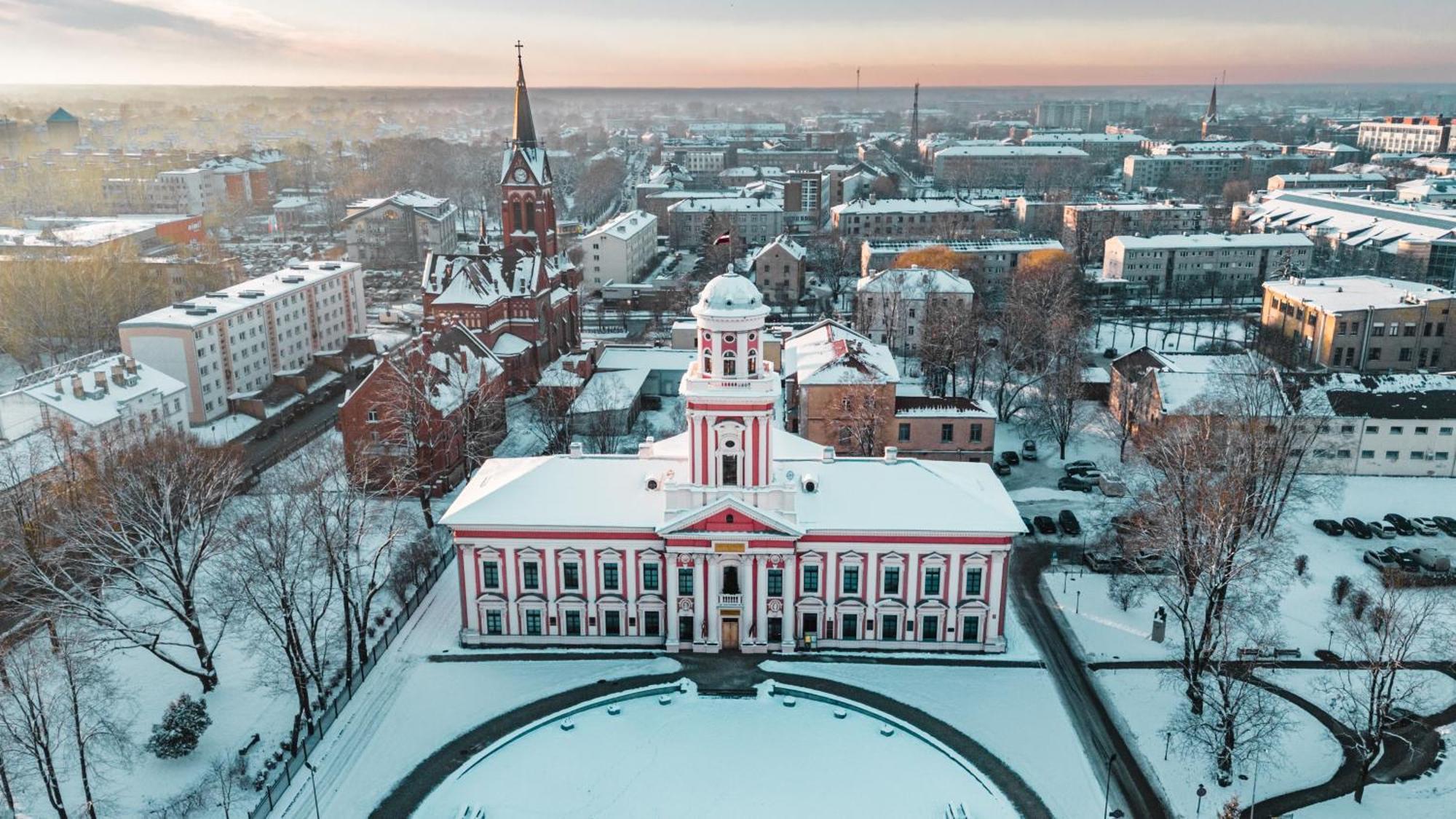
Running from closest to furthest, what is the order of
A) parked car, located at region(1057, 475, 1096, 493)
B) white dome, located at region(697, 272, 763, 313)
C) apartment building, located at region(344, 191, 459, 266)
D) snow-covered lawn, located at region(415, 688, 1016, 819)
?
snow-covered lawn, located at region(415, 688, 1016, 819) < white dome, located at region(697, 272, 763, 313) < parked car, located at region(1057, 475, 1096, 493) < apartment building, located at region(344, 191, 459, 266)

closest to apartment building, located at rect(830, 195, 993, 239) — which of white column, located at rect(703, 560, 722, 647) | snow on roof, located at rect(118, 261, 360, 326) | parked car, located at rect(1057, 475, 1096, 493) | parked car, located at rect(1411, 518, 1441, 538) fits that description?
snow on roof, located at rect(118, 261, 360, 326)

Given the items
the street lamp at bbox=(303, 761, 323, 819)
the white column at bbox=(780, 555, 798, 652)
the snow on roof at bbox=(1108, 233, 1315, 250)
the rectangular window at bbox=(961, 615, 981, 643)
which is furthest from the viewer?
the snow on roof at bbox=(1108, 233, 1315, 250)

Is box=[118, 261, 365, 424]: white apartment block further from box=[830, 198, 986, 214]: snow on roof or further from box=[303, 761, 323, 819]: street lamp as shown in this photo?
box=[830, 198, 986, 214]: snow on roof

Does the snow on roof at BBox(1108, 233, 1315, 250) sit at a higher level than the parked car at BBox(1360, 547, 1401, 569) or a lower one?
higher

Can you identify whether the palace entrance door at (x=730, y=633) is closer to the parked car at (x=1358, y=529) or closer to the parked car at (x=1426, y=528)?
the parked car at (x=1358, y=529)

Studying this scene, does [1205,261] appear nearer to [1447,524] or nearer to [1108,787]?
[1447,524]

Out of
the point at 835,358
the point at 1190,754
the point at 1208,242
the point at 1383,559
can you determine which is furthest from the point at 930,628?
the point at 1208,242
